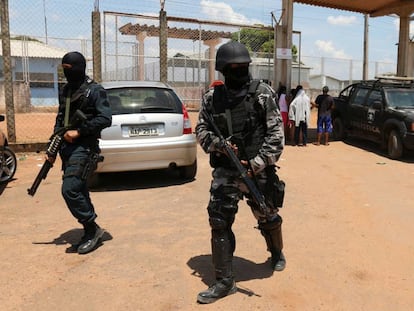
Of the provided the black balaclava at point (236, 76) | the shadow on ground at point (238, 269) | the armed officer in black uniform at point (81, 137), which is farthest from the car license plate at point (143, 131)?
the black balaclava at point (236, 76)

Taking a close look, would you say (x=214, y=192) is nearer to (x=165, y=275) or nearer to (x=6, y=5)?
(x=165, y=275)

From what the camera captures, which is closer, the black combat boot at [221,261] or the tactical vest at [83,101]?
the black combat boot at [221,261]

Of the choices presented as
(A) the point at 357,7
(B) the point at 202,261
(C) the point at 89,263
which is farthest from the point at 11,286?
(A) the point at 357,7

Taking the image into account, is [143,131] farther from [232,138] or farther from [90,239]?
[232,138]

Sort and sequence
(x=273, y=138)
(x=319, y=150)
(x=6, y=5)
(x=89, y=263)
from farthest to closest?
(x=319, y=150), (x=6, y=5), (x=89, y=263), (x=273, y=138)

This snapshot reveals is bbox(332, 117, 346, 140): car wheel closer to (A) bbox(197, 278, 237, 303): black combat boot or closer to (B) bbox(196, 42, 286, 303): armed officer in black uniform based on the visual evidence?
(B) bbox(196, 42, 286, 303): armed officer in black uniform

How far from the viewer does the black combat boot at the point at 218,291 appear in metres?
3.30

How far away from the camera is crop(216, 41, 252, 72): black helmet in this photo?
3.29m

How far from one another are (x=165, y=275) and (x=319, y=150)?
26.6 feet

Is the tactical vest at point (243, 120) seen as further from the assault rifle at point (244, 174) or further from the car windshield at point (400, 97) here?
the car windshield at point (400, 97)

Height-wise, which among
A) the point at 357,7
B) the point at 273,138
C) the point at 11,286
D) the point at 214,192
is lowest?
the point at 11,286

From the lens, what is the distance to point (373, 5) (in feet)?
48.2

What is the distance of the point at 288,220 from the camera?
534cm

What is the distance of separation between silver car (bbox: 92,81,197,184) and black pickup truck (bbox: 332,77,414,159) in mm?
5150
